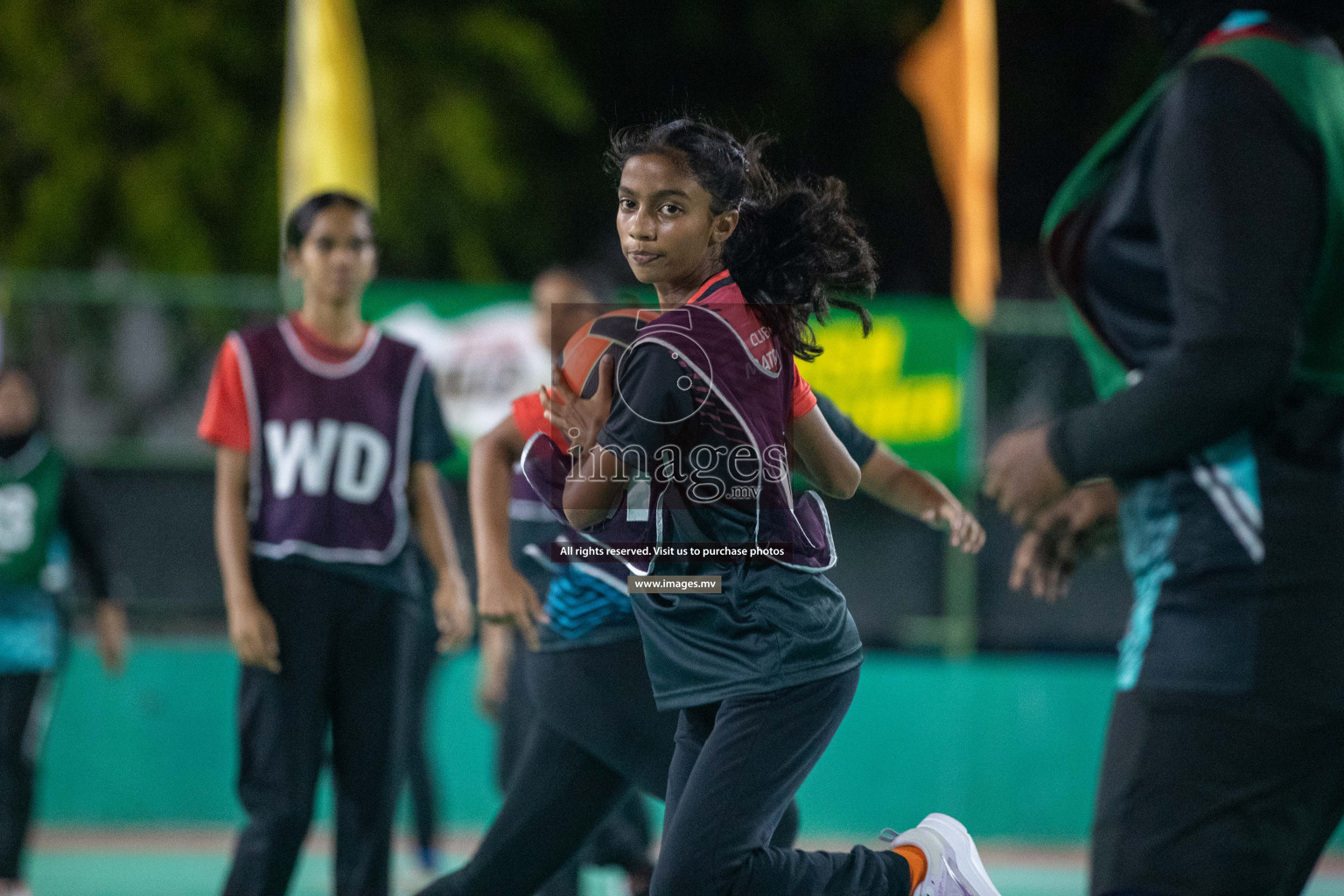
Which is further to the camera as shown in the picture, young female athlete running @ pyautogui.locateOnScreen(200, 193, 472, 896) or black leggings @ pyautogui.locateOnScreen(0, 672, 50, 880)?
black leggings @ pyautogui.locateOnScreen(0, 672, 50, 880)

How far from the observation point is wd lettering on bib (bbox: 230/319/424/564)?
3.97 metres

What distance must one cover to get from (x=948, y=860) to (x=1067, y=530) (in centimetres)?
81

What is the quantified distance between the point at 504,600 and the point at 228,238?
32.0 feet

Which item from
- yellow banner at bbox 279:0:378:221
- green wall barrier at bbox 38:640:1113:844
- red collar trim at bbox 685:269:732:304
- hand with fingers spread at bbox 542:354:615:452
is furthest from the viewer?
yellow banner at bbox 279:0:378:221

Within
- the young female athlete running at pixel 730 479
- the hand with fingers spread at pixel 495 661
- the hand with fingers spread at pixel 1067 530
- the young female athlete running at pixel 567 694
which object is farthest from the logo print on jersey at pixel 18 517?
the hand with fingers spread at pixel 1067 530

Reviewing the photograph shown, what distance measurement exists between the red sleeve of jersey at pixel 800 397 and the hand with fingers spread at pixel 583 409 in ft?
1.25

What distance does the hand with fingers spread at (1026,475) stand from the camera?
7.11 ft

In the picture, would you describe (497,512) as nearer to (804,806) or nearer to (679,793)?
(679,793)

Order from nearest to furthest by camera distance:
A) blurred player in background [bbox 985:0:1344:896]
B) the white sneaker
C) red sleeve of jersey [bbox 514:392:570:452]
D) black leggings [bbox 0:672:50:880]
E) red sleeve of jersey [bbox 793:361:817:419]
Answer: blurred player in background [bbox 985:0:1344:896]
red sleeve of jersey [bbox 793:361:817:419]
the white sneaker
red sleeve of jersey [bbox 514:392:570:452]
black leggings [bbox 0:672:50:880]

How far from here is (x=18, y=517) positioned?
5.74 meters

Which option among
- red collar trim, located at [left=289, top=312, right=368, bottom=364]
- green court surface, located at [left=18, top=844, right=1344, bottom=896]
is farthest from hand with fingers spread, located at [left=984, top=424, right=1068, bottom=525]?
green court surface, located at [left=18, top=844, right=1344, bottom=896]

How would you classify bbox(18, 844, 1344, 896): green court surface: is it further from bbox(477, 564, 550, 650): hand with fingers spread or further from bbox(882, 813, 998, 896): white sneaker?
bbox(882, 813, 998, 896): white sneaker

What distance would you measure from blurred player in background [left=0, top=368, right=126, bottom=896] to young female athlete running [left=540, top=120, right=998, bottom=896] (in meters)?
3.74

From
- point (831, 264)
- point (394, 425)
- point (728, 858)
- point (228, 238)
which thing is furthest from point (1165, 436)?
point (228, 238)
